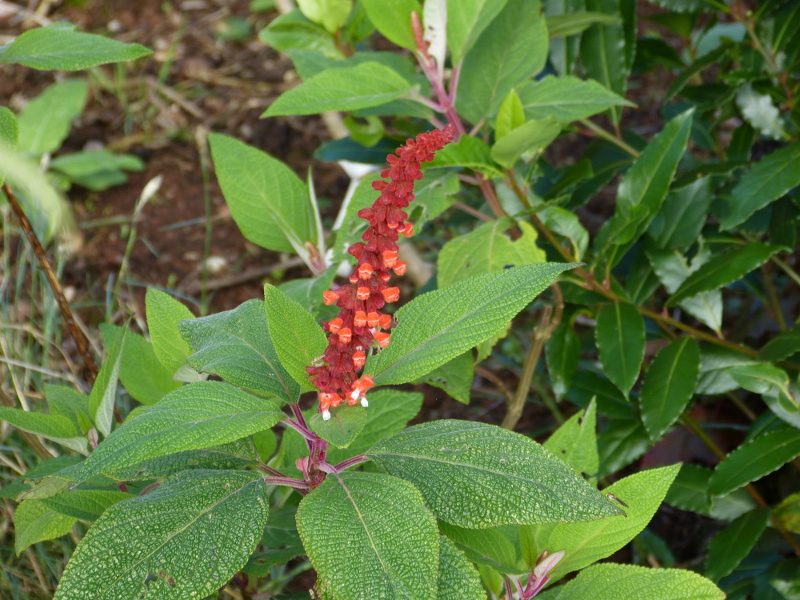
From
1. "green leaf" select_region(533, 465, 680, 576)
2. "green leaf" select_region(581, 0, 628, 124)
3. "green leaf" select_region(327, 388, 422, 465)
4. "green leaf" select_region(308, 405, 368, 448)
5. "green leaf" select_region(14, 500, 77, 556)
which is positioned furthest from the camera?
"green leaf" select_region(581, 0, 628, 124)

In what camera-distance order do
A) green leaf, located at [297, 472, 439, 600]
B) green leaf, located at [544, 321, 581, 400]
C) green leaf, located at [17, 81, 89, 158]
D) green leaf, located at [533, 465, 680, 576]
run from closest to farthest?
1. green leaf, located at [297, 472, 439, 600]
2. green leaf, located at [533, 465, 680, 576]
3. green leaf, located at [544, 321, 581, 400]
4. green leaf, located at [17, 81, 89, 158]

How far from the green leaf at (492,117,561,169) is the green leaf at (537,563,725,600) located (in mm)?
760

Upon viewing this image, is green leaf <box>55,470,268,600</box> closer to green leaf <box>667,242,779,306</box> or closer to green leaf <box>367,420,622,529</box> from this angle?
green leaf <box>367,420,622,529</box>

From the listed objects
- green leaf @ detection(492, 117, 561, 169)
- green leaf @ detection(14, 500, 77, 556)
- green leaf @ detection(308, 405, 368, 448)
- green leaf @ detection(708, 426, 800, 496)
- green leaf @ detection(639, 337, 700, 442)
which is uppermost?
green leaf @ detection(492, 117, 561, 169)

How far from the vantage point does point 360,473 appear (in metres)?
1.06

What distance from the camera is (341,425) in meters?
1.02

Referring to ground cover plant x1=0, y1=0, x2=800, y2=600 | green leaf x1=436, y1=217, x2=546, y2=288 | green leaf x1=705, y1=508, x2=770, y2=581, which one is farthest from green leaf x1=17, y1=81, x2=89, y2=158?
green leaf x1=705, y1=508, x2=770, y2=581

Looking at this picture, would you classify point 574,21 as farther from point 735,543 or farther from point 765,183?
point 735,543

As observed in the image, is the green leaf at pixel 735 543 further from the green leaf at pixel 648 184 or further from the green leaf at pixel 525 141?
the green leaf at pixel 525 141

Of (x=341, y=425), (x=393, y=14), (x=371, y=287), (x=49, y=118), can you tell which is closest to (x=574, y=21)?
(x=393, y=14)

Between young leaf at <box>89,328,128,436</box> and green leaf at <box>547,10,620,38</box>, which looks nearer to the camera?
young leaf at <box>89,328,128,436</box>

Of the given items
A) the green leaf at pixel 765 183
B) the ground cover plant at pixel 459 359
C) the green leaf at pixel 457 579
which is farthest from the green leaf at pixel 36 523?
the green leaf at pixel 765 183

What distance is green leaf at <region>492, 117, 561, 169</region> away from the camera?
144 centimetres

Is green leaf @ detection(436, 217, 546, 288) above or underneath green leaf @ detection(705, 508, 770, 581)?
above
